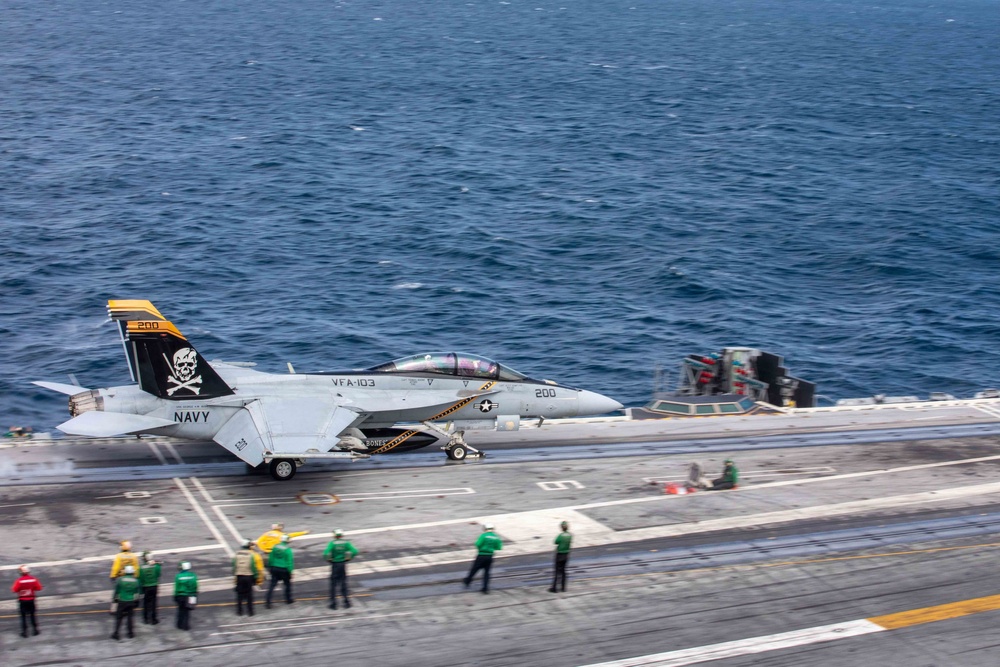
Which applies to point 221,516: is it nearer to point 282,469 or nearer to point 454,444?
point 282,469

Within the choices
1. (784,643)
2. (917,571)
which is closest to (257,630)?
(784,643)

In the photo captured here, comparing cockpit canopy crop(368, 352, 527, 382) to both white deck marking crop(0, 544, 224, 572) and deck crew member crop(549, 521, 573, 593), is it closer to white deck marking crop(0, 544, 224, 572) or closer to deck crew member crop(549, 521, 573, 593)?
white deck marking crop(0, 544, 224, 572)

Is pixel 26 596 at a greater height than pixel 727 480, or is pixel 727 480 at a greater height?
pixel 727 480

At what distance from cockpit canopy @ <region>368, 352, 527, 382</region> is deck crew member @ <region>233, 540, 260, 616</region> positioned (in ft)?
39.1

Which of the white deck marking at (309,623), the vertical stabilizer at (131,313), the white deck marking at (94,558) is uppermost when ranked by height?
the vertical stabilizer at (131,313)

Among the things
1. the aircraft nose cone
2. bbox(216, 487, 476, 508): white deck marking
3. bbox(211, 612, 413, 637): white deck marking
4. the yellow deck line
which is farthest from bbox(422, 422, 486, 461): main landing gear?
the yellow deck line

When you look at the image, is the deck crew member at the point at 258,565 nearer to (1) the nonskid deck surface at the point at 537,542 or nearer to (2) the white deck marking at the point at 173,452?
(1) the nonskid deck surface at the point at 537,542

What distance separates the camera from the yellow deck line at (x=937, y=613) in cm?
2400

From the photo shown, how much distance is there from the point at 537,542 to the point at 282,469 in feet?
26.6

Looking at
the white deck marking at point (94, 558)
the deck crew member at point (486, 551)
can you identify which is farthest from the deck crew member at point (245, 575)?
the deck crew member at point (486, 551)

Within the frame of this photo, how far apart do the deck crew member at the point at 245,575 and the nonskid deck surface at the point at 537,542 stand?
0.52 metres

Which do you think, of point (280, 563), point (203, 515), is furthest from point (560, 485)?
point (280, 563)

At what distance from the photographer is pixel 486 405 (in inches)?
1357

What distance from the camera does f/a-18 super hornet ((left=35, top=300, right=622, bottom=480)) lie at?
30734 millimetres
